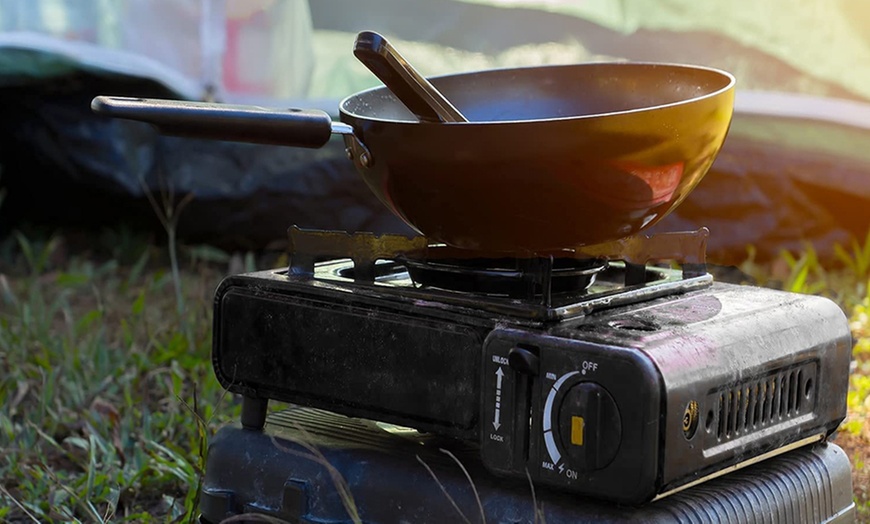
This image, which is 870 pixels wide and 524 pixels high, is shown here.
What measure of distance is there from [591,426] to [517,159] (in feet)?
0.93

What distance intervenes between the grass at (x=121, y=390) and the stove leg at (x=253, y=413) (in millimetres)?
73

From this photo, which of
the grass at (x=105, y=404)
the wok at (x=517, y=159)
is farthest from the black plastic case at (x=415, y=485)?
the wok at (x=517, y=159)

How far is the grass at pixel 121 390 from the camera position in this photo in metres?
1.74

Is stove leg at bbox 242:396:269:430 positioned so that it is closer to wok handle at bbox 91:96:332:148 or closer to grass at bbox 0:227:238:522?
grass at bbox 0:227:238:522

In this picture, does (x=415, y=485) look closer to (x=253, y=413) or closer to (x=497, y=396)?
(x=497, y=396)

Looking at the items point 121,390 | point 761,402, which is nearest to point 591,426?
point 761,402

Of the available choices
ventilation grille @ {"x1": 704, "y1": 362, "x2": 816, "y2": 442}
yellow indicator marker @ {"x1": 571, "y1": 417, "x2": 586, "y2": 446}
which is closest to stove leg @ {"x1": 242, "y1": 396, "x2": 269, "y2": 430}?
yellow indicator marker @ {"x1": 571, "y1": 417, "x2": 586, "y2": 446}

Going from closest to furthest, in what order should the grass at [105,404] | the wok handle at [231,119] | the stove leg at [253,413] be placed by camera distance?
the wok handle at [231,119]
the stove leg at [253,413]
the grass at [105,404]

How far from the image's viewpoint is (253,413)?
1.43 meters

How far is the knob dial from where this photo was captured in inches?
42.6

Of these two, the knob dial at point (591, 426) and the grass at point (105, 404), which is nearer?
the knob dial at point (591, 426)

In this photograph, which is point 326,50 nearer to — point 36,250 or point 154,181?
point 154,181

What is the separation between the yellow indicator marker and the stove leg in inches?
19.0

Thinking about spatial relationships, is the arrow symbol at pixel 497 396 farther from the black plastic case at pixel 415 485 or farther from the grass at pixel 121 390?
the grass at pixel 121 390
